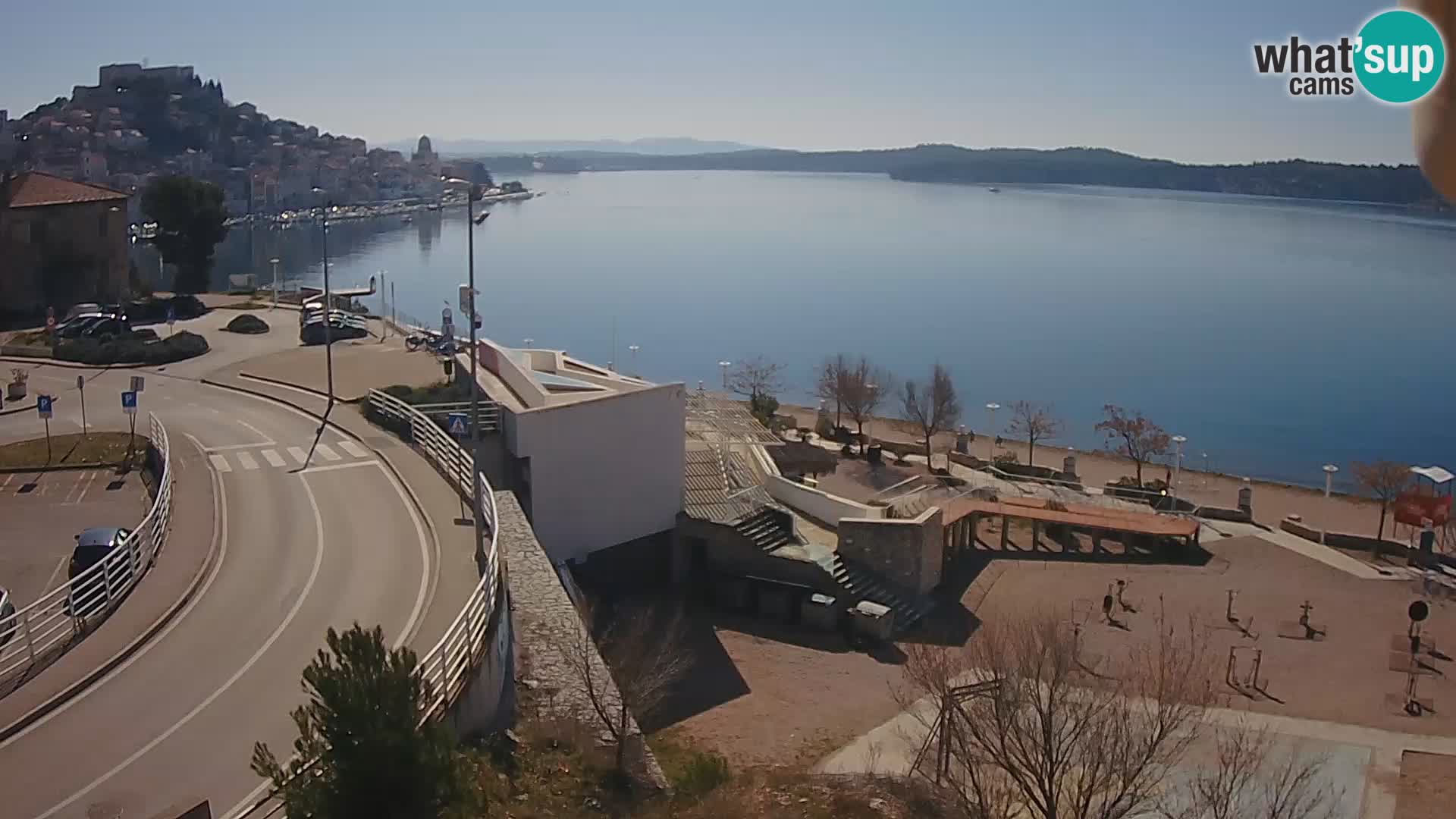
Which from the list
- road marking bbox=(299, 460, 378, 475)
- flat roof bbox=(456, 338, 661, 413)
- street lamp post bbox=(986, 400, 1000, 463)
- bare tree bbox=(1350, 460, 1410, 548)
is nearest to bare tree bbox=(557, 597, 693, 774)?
road marking bbox=(299, 460, 378, 475)

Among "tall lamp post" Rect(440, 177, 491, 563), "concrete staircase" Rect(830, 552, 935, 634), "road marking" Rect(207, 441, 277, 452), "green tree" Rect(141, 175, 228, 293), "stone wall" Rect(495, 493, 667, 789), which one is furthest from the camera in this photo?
"green tree" Rect(141, 175, 228, 293)

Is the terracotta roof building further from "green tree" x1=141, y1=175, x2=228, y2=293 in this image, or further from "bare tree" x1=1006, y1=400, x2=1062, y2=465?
"bare tree" x1=1006, y1=400, x2=1062, y2=465

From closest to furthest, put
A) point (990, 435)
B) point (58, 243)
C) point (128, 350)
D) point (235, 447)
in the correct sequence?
point (235, 447)
point (128, 350)
point (58, 243)
point (990, 435)

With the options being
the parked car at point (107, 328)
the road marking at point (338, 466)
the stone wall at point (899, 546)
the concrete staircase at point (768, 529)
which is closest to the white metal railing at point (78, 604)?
the road marking at point (338, 466)

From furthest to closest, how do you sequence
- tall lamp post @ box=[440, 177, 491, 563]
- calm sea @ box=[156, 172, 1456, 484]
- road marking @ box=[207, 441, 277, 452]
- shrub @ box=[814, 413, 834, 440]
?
calm sea @ box=[156, 172, 1456, 484]
shrub @ box=[814, 413, 834, 440]
road marking @ box=[207, 441, 277, 452]
tall lamp post @ box=[440, 177, 491, 563]

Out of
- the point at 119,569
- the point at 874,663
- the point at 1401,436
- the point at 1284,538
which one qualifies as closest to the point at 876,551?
the point at 874,663

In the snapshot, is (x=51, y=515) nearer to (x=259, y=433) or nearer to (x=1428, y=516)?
(x=259, y=433)

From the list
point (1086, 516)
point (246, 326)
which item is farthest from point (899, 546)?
point (246, 326)
